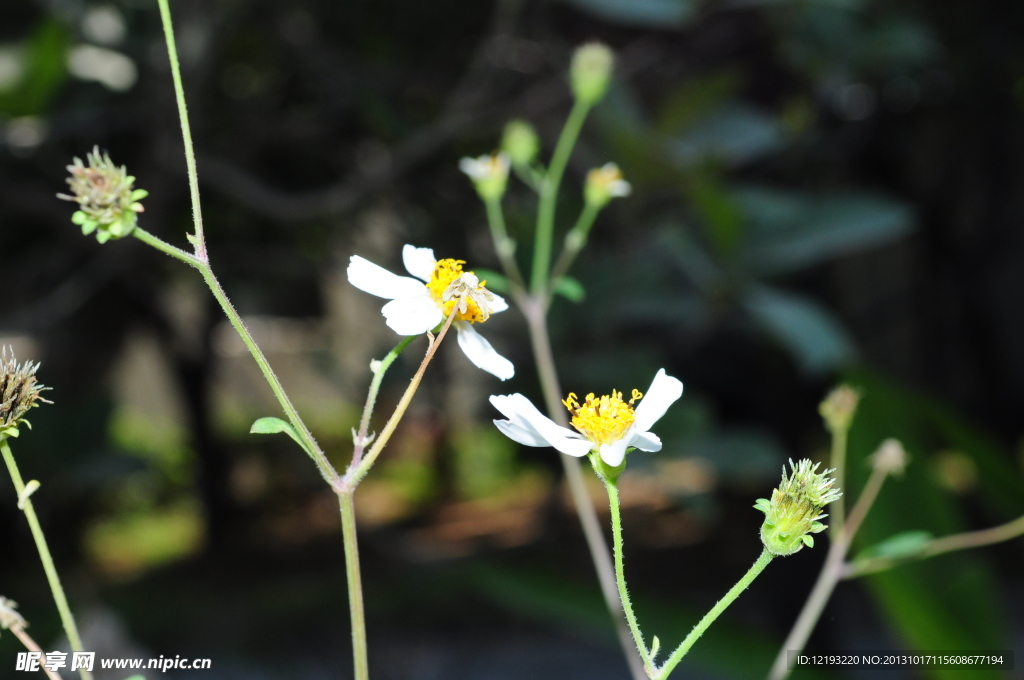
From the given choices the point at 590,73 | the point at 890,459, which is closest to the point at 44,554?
the point at 890,459

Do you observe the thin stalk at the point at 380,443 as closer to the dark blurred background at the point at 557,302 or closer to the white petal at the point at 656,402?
the white petal at the point at 656,402

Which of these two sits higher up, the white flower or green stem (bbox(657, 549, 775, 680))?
the white flower

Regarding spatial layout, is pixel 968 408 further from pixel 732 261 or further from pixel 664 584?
pixel 732 261

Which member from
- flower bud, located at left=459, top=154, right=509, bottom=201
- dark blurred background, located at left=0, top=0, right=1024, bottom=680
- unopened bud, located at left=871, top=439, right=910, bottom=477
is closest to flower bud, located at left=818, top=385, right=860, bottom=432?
unopened bud, located at left=871, top=439, right=910, bottom=477

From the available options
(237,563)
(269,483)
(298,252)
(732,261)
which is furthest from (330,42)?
(269,483)

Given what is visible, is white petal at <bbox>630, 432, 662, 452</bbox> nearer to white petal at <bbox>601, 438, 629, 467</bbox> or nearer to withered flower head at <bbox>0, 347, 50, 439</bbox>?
white petal at <bbox>601, 438, 629, 467</bbox>

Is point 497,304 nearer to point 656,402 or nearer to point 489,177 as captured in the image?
point 656,402
